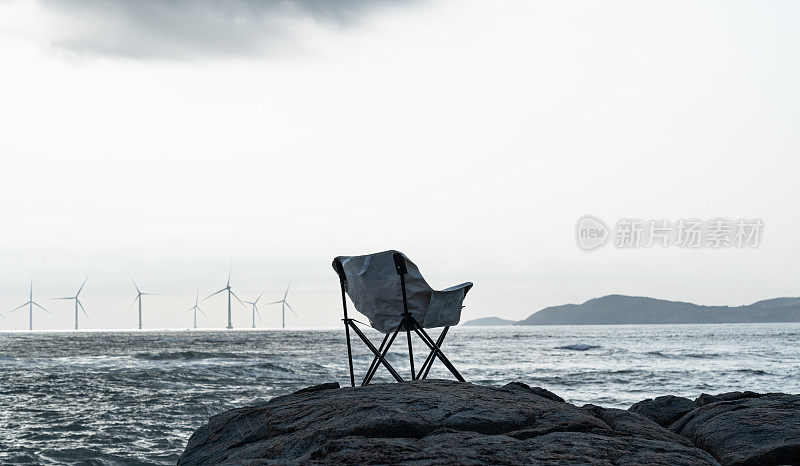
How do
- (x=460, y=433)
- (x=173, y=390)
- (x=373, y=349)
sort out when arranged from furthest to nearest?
(x=173, y=390) → (x=373, y=349) → (x=460, y=433)

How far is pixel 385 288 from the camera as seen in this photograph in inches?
310

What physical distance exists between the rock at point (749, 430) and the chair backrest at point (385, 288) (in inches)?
116

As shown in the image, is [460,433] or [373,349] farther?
[373,349]

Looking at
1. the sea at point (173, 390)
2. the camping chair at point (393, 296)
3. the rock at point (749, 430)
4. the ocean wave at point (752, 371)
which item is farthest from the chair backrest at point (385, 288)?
the ocean wave at point (752, 371)

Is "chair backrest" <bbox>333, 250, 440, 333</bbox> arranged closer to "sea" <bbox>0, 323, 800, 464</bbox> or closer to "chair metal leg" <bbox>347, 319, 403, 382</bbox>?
"chair metal leg" <bbox>347, 319, 403, 382</bbox>

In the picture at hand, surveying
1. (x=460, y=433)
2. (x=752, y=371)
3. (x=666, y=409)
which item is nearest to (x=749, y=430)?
(x=666, y=409)

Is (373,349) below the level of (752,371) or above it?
above

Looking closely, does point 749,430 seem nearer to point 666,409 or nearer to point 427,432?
point 666,409

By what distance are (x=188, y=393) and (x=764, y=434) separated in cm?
1861

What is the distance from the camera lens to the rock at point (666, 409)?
8.13 m

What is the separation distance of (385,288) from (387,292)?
0.16 ft

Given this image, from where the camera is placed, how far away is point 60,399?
2011 cm

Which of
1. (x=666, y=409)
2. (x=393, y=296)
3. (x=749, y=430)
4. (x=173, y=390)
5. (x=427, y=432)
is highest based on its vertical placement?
(x=393, y=296)

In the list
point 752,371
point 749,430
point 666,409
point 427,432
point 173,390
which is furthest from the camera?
point 752,371
